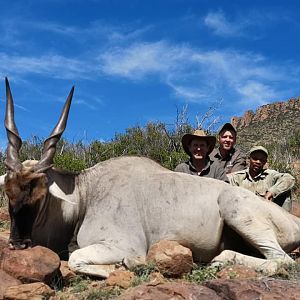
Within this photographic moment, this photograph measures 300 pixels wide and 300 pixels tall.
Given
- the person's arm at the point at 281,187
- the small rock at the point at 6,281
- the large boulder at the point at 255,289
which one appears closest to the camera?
the large boulder at the point at 255,289

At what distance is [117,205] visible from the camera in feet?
18.0

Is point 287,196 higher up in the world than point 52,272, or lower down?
higher up

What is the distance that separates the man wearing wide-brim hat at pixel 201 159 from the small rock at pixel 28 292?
3.76m

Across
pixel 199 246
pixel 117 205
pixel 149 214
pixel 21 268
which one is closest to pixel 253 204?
pixel 199 246

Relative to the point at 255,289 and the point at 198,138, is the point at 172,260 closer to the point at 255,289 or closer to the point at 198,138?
the point at 255,289

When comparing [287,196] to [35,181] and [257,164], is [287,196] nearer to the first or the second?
[257,164]

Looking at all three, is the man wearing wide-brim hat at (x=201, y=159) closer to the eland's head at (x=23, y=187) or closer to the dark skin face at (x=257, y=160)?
the dark skin face at (x=257, y=160)

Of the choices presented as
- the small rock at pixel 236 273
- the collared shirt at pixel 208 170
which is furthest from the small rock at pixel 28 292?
the collared shirt at pixel 208 170

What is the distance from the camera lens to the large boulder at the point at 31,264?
4227 mm

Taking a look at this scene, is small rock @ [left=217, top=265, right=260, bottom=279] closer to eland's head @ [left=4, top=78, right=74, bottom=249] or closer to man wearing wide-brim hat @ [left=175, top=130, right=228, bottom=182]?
eland's head @ [left=4, top=78, right=74, bottom=249]

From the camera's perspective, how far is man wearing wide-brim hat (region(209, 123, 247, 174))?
826 centimetres

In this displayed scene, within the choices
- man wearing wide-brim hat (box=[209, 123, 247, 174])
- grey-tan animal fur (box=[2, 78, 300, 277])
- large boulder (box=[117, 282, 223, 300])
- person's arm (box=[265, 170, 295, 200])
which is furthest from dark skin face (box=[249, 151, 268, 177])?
Result: large boulder (box=[117, 282, 223, 300])

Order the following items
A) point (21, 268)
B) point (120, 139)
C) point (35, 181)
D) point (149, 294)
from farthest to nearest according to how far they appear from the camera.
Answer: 1. point (120, 139)
2. point (35, 181)
3. point (21, 268)
4. point (149, 294)

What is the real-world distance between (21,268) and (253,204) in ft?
8.16
